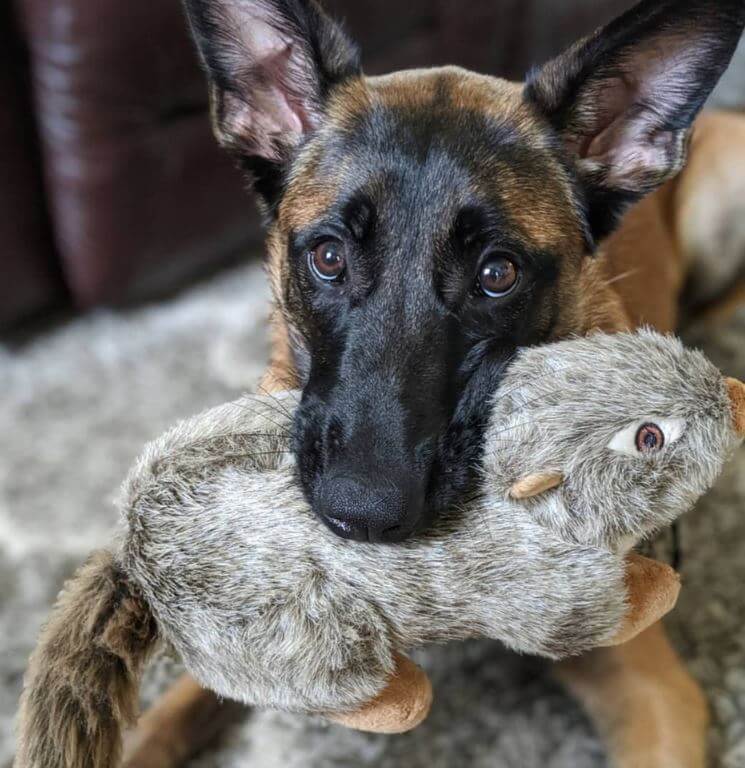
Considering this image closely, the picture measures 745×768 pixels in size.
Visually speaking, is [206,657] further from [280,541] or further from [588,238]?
[588,238]

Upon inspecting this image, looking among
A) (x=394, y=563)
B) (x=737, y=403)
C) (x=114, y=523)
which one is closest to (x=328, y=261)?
(x=394, y=563)

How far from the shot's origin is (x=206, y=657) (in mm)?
1018

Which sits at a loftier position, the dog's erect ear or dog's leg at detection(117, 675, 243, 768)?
the dog's erect ear

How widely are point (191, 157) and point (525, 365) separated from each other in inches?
62.4

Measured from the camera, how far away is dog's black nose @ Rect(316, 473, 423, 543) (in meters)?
1.02

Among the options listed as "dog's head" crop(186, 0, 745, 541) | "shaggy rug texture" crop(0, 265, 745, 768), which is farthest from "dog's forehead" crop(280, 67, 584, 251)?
"shaggy rug texture" crop(0, 265, 745, 768)

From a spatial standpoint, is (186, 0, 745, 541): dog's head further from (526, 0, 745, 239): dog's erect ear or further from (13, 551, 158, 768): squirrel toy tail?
(13, 551, 158, 768): squirrel toy tail

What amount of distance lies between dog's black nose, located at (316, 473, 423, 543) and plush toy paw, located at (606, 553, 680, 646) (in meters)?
0.28

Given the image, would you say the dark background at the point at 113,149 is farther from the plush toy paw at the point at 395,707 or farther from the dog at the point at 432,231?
the plush toy paw at the point at 395,707

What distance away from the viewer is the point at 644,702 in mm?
1450

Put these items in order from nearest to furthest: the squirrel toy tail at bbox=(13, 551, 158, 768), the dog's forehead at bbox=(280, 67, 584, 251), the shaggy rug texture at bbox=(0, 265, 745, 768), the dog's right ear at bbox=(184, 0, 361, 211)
Result: the squirrel toy tail at bbox=(13, 551, 158, 768)
the dog's forehead at bbox=(280, 67, 584, 251)
the dog's right ear at bbox=(184, 0, 361, 211)
the shaggy rug texture at bbox=(0, 265, 745, 768)

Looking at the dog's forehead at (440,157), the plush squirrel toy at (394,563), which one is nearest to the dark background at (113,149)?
the dog's forehead at (440,157)

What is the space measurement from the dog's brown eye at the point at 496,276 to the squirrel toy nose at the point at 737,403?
0.36 meters

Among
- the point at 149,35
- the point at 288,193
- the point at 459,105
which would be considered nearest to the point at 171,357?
the point at 149,35
